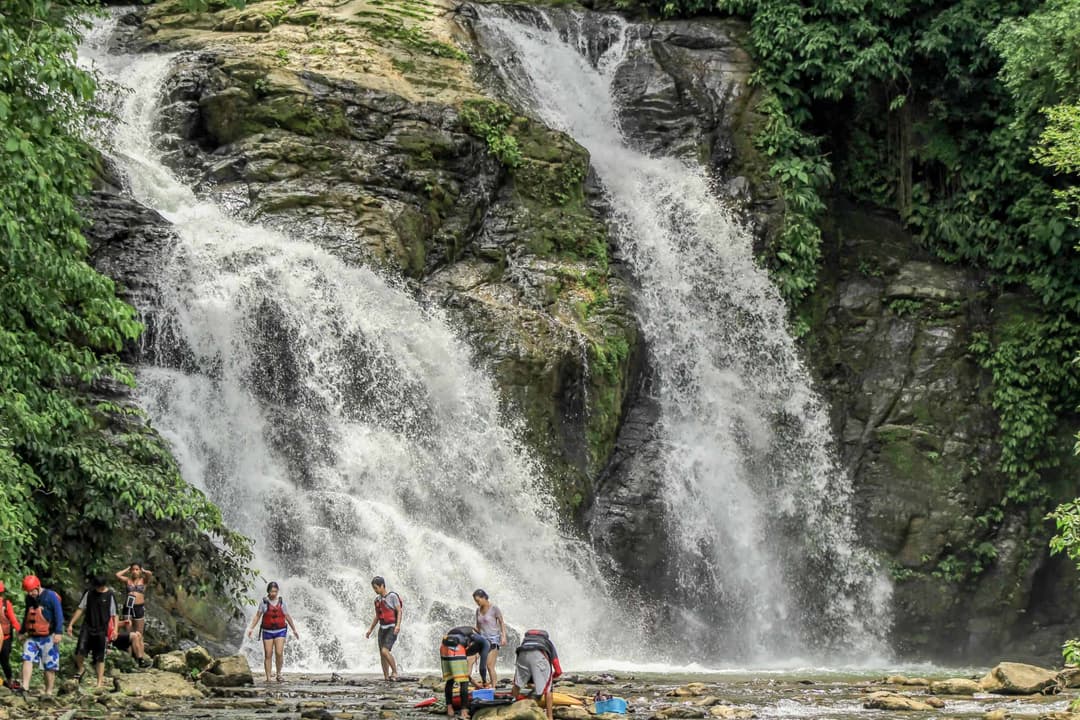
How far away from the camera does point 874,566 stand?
25.4 meters

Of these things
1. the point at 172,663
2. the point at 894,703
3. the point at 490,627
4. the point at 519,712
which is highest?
the point at 490,627

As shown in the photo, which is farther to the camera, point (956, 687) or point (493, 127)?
point (493, 127)

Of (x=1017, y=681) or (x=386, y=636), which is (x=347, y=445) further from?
(x=1017, y=681)

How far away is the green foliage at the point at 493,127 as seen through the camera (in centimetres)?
2623

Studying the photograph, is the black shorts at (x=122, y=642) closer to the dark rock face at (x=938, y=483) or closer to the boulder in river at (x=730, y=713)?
the boulder in river at (x=730, y=713)

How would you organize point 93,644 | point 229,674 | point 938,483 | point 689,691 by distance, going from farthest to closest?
point 938,483, point 689,691, point 229,674, point 93,644

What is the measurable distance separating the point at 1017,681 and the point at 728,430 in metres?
10.1

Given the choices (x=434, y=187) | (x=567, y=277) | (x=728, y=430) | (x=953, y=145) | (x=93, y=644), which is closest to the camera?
(x=93, y=644)

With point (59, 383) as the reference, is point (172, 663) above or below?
below

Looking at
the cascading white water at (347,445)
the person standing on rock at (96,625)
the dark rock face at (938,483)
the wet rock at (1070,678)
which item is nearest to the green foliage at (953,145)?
the dark rock face at (938,483)

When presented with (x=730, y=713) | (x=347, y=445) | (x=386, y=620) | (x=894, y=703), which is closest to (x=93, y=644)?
(x=386, y=620)

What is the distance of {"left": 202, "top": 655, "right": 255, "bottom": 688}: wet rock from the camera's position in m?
14.5

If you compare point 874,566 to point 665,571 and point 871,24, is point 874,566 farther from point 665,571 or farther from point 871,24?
point 871,24

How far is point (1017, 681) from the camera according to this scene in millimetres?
15977
